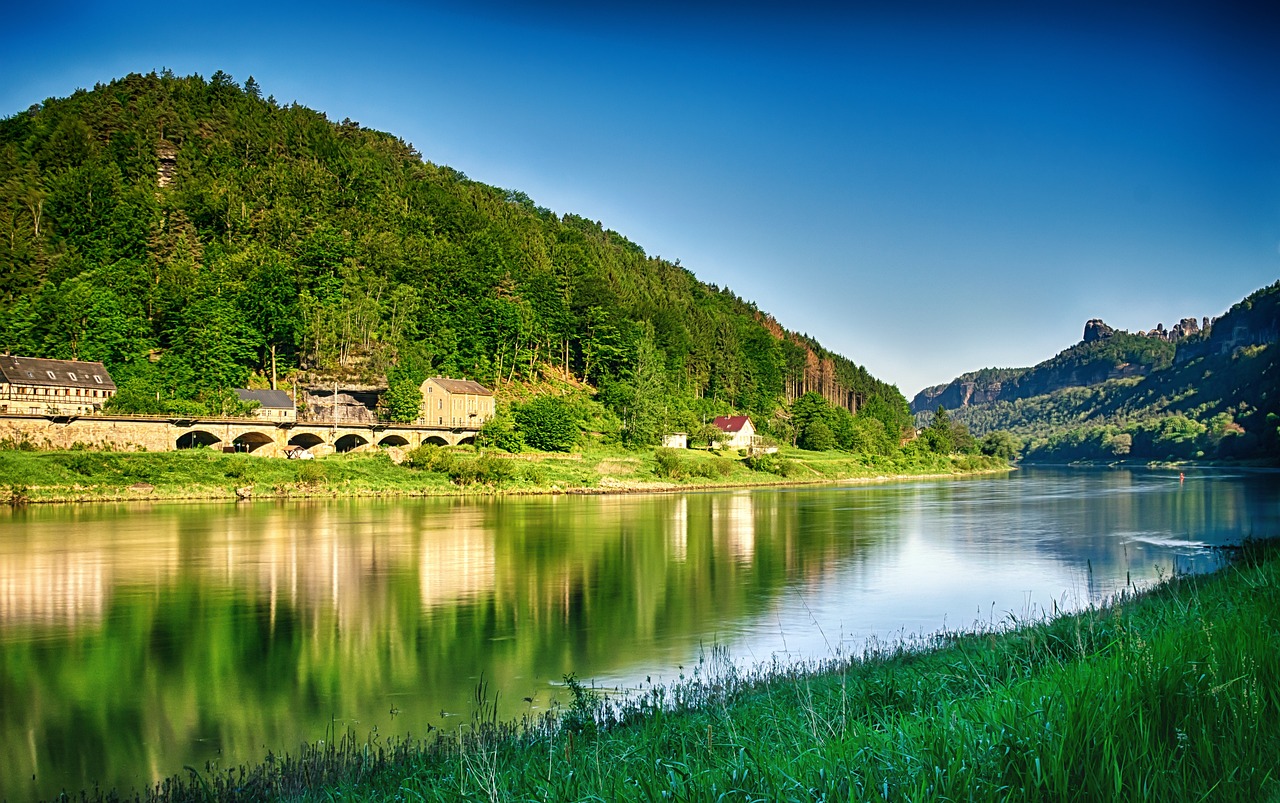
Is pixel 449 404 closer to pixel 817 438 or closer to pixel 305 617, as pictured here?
pixel 817 438

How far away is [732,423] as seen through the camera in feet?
356

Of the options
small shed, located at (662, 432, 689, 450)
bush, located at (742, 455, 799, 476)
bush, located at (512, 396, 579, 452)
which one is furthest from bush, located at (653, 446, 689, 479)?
bush, located at (742, 455, 799, 476)

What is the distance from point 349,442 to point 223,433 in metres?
11.6

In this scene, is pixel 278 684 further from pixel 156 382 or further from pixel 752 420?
Result: pixel 752 420

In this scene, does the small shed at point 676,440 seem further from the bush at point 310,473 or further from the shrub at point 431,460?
the bush at point 310,473

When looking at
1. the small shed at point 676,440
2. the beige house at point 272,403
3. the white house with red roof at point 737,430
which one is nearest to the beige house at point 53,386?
the beige house at point 272,403

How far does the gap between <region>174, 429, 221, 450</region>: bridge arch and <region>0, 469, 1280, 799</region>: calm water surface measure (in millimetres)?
16002

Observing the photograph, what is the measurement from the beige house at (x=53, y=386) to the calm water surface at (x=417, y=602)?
2014 centimetres

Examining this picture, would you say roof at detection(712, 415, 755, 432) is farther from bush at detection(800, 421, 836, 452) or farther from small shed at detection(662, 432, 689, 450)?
bush at detection(800, 421, 836, 452)

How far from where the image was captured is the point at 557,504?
189 ft

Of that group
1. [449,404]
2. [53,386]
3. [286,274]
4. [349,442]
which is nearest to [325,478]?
[349,442]

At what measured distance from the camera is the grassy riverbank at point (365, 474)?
171ft

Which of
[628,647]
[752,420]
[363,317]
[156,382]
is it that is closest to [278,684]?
[628,647]

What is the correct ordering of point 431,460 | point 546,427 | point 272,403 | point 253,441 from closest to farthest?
point 431,460 → point 253,441 → point 272,403 → point 546,427
